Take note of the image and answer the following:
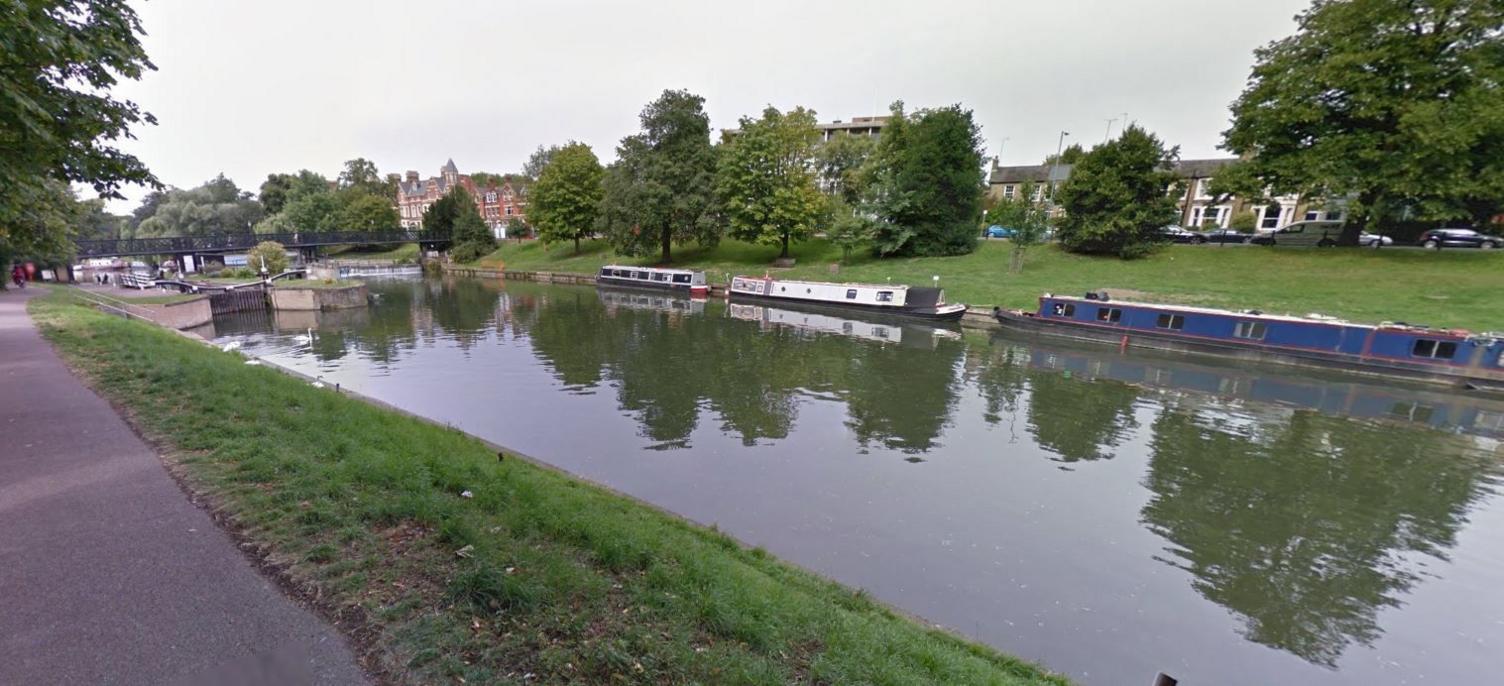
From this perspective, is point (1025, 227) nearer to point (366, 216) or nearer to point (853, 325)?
point (853, 325)

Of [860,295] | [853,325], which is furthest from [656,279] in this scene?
[853,325]

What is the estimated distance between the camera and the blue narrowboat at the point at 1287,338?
18.0 meters

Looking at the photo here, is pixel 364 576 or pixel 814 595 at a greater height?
pixel 364 576

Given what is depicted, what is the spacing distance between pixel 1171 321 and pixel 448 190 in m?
84.8

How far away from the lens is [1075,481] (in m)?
10.5

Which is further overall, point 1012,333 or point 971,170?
point 971,170

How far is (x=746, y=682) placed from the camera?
3.63m

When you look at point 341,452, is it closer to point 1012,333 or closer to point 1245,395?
point 1245,395

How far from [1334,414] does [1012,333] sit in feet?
40.1

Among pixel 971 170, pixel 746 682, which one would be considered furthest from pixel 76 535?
pixel 971 170

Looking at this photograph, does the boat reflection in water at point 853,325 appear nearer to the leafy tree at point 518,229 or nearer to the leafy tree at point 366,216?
the leafy tree at point 518,229

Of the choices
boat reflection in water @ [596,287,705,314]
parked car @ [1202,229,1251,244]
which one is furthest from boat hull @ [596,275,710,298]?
parked car @ [1202,229,1251,244]

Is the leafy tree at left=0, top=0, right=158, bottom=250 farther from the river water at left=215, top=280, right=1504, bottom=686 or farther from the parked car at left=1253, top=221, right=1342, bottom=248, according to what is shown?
the parked car at left=1253, top=221, right=1342, bottom=248

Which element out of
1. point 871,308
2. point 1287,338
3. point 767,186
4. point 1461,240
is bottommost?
point 871,308
